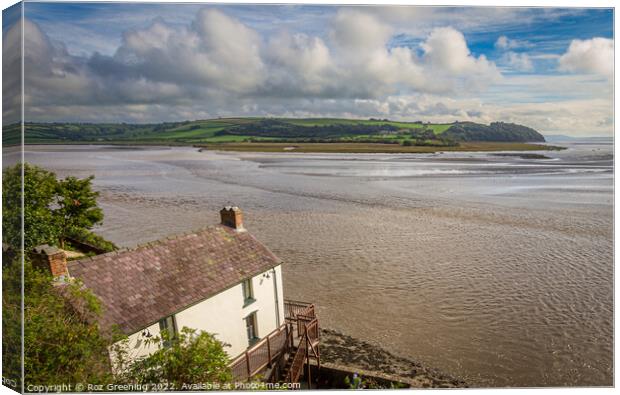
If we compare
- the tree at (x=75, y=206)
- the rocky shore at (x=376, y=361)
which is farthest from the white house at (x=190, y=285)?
the tree at (x=75, y=206)

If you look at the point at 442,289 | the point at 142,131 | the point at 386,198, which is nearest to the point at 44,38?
the point at 142,131

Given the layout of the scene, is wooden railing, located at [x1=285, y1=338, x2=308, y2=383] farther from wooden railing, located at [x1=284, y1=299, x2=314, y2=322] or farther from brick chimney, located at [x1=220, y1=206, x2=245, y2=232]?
brick chimney, located at [x1=220, y1=206, x2=245, y2=232]

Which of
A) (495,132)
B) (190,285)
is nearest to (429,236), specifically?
(495,132)

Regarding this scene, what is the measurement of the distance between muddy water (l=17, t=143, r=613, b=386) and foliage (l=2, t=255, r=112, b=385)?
134 inches

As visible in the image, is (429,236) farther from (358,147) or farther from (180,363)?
(180,363)

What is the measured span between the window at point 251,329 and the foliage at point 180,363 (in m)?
2.40

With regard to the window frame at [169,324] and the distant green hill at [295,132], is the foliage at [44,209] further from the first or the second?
the window frame at [169,324]

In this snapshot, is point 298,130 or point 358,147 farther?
point 358,147

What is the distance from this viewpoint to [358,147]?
464 inches

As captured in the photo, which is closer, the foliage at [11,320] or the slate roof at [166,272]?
the foliage at [11,320]

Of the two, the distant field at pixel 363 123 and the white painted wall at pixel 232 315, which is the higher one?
the distant field at pixel 363 123

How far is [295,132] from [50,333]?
267 inches

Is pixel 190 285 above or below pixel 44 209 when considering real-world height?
below

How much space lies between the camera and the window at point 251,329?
28.1ft
